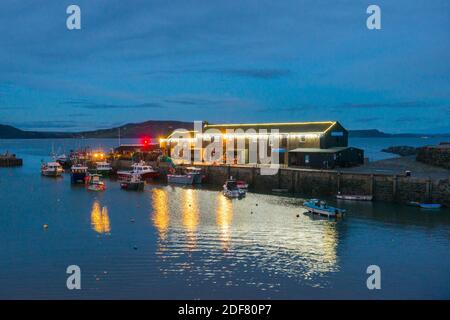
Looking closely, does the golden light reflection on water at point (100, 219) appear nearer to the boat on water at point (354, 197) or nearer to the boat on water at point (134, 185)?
the boat on water at point (134, 185)

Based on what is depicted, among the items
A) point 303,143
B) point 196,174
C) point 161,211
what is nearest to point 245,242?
point 161,211

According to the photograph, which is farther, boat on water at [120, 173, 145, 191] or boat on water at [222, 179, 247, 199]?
boat on water at [120, 173, 145, 191]

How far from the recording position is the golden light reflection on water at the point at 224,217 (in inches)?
1374

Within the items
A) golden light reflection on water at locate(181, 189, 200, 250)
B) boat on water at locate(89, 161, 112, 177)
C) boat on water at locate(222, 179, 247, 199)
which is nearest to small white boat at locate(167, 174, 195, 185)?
golden light reflection on water at locate(181, 189, 200, 250)

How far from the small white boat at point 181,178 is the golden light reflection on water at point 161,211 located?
693 centimetres

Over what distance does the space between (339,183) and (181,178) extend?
85.1 ft

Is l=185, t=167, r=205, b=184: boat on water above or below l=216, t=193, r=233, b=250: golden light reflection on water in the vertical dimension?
above

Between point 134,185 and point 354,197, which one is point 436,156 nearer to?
point 354,197

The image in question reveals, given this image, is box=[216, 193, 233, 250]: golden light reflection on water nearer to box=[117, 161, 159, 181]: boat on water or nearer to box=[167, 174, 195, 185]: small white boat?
box=[167, 174, 195, 185]: small white boat

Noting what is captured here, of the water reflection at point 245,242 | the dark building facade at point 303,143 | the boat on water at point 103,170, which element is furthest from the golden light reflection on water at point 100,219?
the boat on water at point 103,170

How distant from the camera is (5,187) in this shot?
6969cm

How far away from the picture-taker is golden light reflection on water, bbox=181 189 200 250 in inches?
1378

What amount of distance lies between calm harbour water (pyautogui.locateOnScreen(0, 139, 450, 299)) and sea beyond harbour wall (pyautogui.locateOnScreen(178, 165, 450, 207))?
9.16 feet

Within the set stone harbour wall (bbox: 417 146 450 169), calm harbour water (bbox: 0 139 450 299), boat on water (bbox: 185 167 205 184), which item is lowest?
calm harbour water (bbox: 0 139 450 299)
